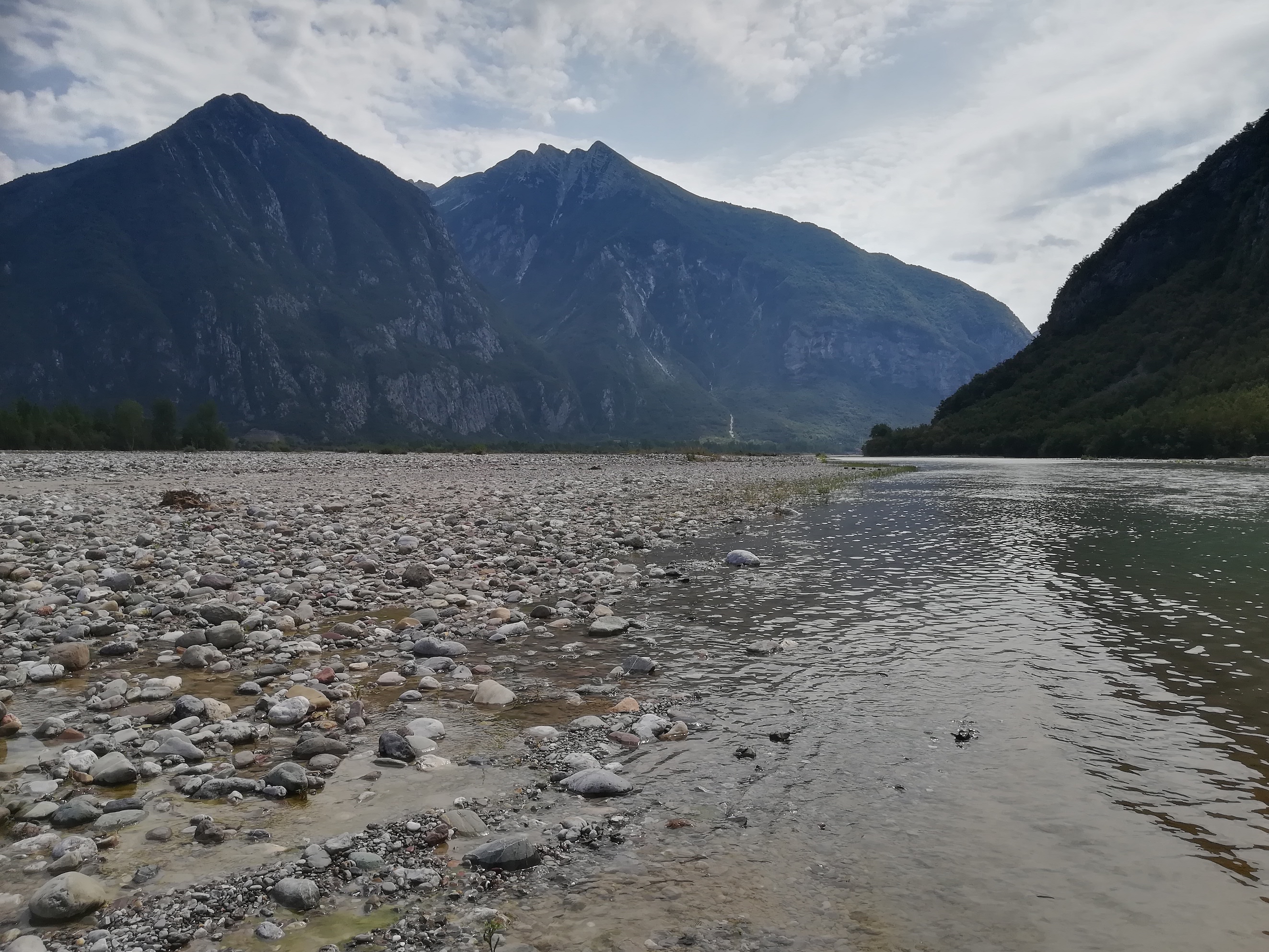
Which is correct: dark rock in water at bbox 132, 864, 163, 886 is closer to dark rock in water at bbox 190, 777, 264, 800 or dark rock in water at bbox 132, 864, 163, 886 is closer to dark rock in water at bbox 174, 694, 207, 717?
dark rock in water at bbox 190, 777, 264, 800

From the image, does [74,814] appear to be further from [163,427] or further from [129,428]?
[163,427]

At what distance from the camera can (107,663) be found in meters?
9.42

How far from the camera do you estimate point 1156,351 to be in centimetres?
10556

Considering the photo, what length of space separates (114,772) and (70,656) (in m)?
4.13

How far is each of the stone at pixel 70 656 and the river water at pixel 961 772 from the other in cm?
764

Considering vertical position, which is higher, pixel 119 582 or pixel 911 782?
pixel 119 582

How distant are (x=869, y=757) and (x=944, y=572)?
10268 millimetres

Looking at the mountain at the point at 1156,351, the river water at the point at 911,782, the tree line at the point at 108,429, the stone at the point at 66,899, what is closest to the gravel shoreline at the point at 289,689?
the stone at the point at 66,899

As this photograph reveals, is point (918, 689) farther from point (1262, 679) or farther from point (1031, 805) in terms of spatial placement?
point (1262, 679)

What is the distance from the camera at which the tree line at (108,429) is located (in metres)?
91.1

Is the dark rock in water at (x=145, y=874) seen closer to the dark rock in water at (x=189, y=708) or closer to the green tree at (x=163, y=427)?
the dark rock in water at (x=189, y=708)

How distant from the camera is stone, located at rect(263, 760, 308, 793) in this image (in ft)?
19.6

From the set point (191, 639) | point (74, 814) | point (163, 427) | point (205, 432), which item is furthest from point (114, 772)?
point (205, 432)

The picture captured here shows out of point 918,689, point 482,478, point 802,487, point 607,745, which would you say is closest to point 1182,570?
point 918,689
